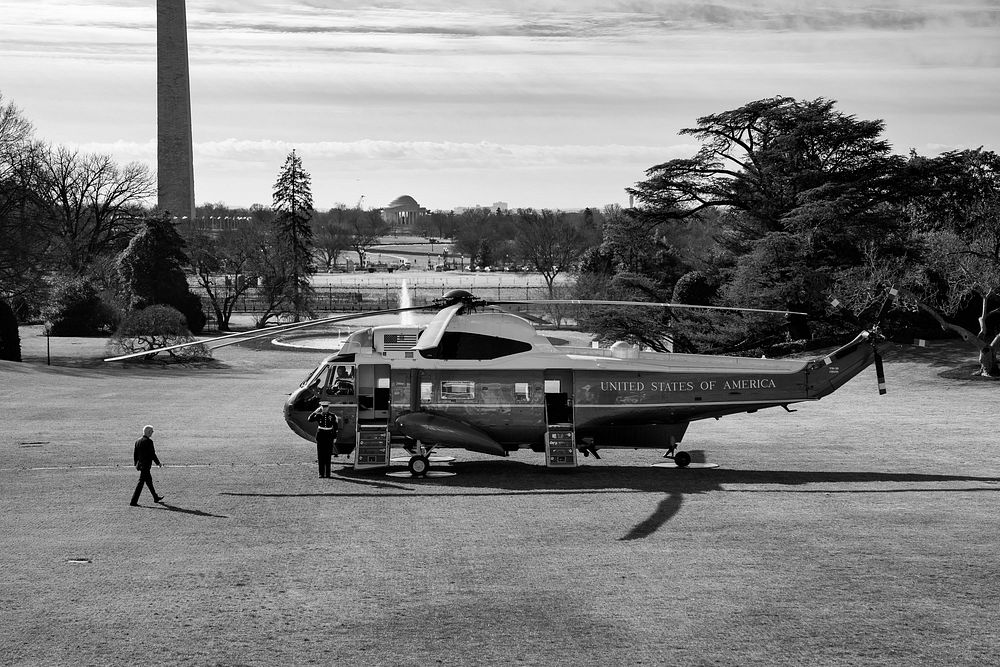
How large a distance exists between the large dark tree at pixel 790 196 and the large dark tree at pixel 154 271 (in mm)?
29690

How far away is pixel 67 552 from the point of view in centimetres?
1400

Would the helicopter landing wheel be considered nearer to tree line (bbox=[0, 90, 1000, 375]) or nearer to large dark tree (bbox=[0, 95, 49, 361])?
tree line (bbox=[0, 90, 1000, 375])

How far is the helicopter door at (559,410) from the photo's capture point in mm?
20422

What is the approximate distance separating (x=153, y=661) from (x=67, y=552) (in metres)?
4.57

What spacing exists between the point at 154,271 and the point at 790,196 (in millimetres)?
37800

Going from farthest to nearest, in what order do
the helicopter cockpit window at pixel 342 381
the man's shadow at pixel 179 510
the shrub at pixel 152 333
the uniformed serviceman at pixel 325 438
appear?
1. the shrub at pixel 152 333
2. the helicopter cockpit window at pixel 342 381
3. the uniformed serviceman at pixel 325 438
4. the man's shadow at pixel 179 510

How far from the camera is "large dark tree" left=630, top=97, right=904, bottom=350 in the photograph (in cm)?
4525

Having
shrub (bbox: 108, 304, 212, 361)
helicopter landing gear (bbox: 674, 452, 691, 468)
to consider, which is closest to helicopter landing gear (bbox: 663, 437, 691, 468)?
helicopter landing gear (bbox: 674, 452, 691, 468)

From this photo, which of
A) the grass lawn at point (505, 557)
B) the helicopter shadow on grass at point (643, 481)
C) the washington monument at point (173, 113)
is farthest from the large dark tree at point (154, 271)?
the helicopter shadow on grass at point (643, 481)

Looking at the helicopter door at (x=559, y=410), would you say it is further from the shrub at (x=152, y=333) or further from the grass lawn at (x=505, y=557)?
the shrub at (x=152, y=333)

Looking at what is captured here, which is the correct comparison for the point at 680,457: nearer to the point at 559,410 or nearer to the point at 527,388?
the point at 559,410

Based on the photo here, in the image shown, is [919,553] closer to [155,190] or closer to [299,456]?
[299,456]

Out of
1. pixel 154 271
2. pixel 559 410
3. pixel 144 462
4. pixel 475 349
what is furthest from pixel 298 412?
pixel 154 271

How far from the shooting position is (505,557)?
1398 centimetres
